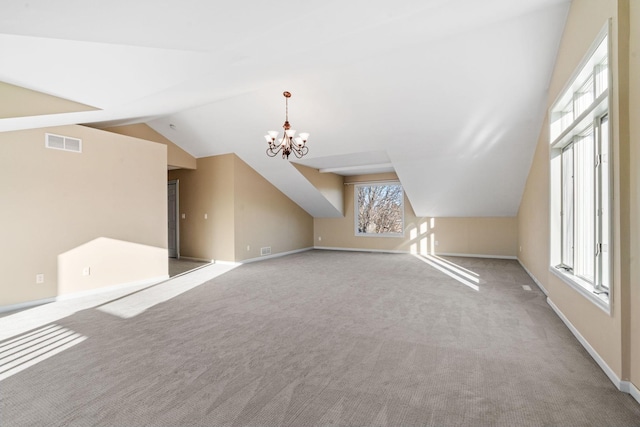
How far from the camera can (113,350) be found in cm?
267

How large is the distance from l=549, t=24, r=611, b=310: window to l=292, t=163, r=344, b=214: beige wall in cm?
508

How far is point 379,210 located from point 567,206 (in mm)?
5936

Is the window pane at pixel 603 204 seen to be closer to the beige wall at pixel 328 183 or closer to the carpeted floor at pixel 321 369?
the carpeted floor at pixel 321 369

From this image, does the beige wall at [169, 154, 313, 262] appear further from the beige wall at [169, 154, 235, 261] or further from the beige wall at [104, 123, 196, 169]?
the beige wall at [104, 123, 196, 169]

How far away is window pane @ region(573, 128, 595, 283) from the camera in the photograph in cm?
298

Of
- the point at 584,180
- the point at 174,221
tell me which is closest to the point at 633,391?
the point at 584,180

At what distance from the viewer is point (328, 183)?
28.9 ft

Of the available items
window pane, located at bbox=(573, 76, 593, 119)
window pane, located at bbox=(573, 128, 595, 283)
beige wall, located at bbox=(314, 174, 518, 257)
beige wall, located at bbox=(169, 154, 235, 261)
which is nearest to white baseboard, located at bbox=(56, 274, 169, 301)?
beige wall, located at bbox=(169, 154, 235, 261)

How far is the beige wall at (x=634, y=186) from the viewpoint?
188 centimetres

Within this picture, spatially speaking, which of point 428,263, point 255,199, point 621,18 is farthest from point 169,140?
point 621,18

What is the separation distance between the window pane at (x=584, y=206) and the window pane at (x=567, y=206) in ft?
0.60

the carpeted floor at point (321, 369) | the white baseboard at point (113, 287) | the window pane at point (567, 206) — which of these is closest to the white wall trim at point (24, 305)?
the white baseboard at point (113, 287)

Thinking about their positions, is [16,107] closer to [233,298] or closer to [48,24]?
[48,24]

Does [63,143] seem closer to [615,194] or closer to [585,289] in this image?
[615,194]
